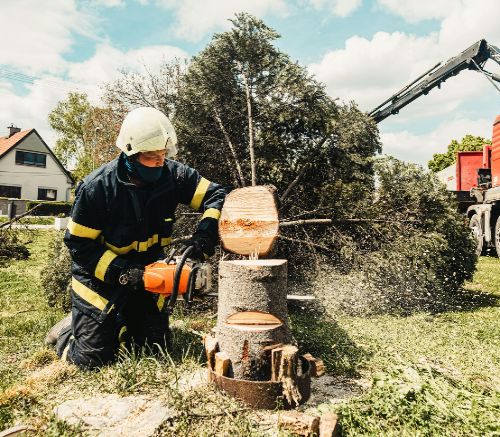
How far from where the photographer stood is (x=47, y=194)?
29.5 metres

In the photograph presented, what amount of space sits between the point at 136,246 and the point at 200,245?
55 cm

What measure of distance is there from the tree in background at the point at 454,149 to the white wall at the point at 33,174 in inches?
1116

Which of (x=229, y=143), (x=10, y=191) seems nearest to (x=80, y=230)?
(x=229, y=143)

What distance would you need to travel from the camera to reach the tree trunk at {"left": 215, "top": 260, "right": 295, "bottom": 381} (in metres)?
2.23

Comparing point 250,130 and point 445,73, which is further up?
point 445,73

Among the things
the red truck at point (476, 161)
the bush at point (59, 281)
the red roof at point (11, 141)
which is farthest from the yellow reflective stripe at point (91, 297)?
the red roof at point (11, 141)

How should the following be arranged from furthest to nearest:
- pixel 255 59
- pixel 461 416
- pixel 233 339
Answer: pixel 255 59 → pixel 233 339 → pixel 461 416

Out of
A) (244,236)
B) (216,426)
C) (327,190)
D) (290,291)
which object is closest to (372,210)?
(327,190)

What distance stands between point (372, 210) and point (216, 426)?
2800mm

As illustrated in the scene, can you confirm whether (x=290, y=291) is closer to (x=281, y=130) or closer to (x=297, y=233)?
(x=297, y=233)

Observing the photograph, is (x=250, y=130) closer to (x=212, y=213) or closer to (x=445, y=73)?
(x=212, y=213)

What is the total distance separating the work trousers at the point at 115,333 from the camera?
9.01 ft

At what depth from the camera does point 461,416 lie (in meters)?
1.78

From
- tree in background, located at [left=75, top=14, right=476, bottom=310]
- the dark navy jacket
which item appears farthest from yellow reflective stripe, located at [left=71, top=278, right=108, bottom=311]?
tree in background, located at [left=75, top=14, right=476, bottom=310]
